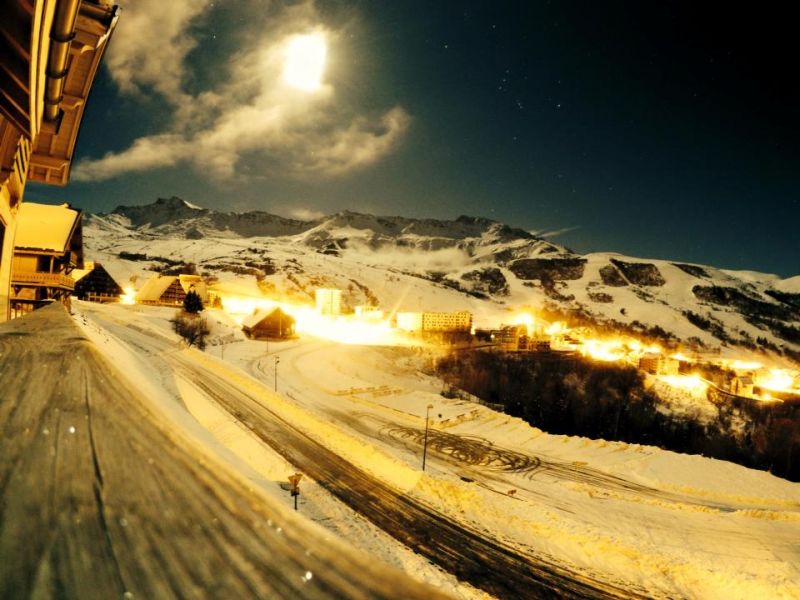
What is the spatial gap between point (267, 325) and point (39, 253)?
45732 mm

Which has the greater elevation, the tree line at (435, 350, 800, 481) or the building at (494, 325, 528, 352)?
the building at (494, 325, 528, 352)

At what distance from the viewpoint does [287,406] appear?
106 feet

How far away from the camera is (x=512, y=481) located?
30469 millimetres

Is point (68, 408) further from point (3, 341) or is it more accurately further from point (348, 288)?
point (348, 288)

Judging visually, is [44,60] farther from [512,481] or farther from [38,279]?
[512,481]

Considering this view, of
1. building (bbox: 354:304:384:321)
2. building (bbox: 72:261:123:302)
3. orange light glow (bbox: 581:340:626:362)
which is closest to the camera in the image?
building (bbox: 72:261:123:302)

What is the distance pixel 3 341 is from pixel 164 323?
189 ft

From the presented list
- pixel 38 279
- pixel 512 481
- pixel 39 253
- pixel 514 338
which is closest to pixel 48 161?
pixel 38 279

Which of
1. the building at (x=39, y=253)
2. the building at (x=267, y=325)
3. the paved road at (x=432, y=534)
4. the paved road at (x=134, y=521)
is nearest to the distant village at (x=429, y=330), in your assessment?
the building at (x=267, y=325)

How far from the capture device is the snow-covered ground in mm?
19234

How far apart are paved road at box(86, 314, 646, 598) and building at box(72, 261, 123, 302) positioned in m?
47.2

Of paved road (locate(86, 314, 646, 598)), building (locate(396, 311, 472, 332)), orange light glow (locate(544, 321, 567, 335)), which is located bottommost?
paved road (locate(86, 314, 646, 598))

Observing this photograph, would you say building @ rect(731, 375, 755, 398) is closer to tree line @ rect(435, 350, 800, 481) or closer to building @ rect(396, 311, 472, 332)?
tree line @ rect(435, 350, 800, 481)

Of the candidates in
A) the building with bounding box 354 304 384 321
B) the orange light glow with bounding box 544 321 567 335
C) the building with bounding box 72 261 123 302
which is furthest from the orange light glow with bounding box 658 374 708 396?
the building with bounding box 72 261 123 302
